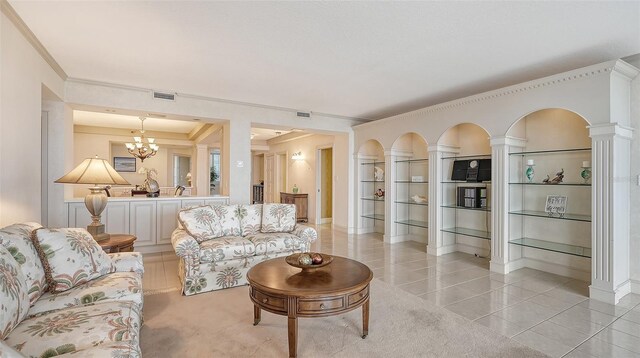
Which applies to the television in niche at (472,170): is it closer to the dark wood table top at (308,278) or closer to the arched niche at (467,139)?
the arched niche at (467,139)

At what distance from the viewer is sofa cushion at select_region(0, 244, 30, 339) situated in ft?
4.71

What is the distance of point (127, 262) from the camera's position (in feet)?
8.20

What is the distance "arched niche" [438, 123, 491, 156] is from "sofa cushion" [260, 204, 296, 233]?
269cm

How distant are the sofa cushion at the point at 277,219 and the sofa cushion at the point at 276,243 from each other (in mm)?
191

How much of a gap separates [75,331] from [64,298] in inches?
19.9

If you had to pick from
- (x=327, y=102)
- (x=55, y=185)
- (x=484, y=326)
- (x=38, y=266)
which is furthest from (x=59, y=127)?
(x=484, y=326)

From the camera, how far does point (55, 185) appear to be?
4.07 meters

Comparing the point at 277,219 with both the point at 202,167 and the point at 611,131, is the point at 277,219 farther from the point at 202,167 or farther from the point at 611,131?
the point at 202,167

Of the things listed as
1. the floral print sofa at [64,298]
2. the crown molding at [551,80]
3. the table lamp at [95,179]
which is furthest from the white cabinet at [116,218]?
the crown molding at [551,80]

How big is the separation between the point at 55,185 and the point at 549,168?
6566mm

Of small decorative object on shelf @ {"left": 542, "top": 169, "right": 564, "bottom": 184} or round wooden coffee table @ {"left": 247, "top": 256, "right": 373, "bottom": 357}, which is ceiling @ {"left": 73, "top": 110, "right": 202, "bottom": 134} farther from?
small decorative object on shelf @ {"left": 542, "top": 169, "right": 564, "bottom": 184}

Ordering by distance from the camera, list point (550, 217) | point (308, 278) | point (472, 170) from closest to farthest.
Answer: point (308, 278), point (550, 217), point (472, 170)

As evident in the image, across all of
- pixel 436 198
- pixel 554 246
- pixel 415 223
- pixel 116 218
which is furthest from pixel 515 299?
pixel 116 218

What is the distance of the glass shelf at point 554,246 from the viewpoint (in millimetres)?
3499
